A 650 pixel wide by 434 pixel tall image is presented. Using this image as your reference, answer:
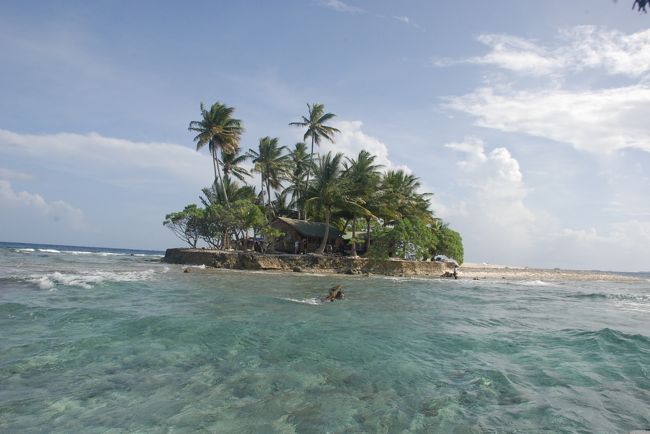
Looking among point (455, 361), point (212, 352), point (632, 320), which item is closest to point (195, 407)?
point (212, 352)

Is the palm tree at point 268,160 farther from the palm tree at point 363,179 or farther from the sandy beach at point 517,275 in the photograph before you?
the sandy beach at point 517,275

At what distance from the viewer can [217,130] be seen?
38.4m

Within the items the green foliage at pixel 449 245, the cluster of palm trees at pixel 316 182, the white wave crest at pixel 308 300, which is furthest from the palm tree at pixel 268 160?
the white wave crest at pixel 308 300

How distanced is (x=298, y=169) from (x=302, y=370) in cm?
4110

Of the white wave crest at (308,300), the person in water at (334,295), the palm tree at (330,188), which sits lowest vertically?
the white wave crest at (308,300)

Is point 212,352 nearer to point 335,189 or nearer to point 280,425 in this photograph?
point 280,425

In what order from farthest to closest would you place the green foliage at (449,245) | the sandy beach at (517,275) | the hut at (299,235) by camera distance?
the sandy beach at (517,275) < the green foliage at (449,245) < the hut at (299,235)

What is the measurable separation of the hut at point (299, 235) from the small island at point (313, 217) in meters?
0.09

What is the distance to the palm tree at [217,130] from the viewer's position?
38375 mm

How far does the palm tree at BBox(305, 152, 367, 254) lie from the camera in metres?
33.5

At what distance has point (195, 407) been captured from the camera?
5.21 meters

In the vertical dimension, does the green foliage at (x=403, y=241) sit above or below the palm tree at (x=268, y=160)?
below

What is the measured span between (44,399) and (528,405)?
6.27m

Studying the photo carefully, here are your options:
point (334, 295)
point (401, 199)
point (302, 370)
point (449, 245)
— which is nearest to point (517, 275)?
point (449, 245)
